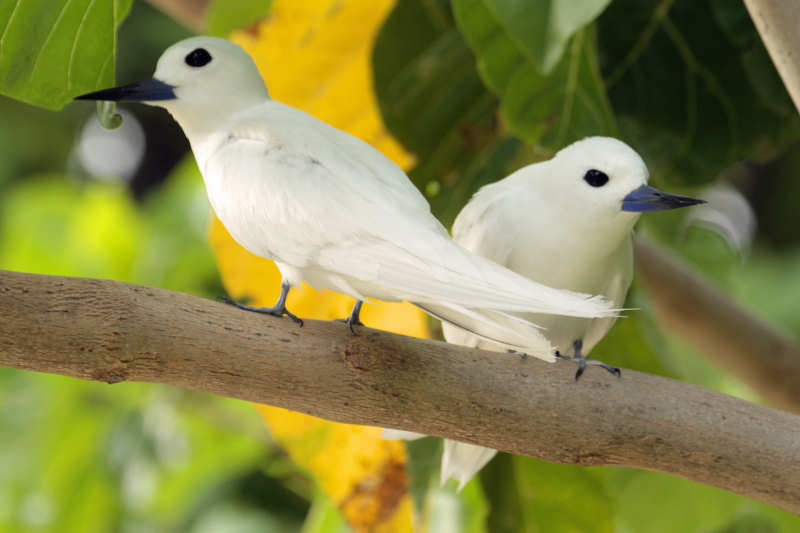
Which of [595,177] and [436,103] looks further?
[436,103]

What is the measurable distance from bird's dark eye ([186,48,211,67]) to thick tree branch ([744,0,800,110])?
29cm

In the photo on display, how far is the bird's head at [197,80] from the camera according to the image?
438 mm

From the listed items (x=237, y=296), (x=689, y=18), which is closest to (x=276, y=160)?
(x=237, y=296)

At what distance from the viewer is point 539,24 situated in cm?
57

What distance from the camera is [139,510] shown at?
1.83 m

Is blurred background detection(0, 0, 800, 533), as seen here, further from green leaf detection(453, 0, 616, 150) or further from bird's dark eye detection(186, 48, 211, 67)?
bird's dark eye detection(186, 48, 211, 67)

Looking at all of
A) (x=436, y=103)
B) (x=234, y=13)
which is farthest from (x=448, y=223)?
(x=234, y=13)

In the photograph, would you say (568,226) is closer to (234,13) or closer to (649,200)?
(649,200)

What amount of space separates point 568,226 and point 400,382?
0.12 m

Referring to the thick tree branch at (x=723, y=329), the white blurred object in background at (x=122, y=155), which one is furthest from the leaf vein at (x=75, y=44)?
the white blurred object in background at (x=122, y=155)

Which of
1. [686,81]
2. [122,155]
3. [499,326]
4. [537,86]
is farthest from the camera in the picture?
[122,155]

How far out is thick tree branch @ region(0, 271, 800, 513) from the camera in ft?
1.44

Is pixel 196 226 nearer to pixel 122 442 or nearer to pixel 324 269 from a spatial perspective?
pixel 122 442

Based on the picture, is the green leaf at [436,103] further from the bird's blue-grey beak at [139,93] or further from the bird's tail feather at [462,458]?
the bird's blue-grey beak at [139,93]
